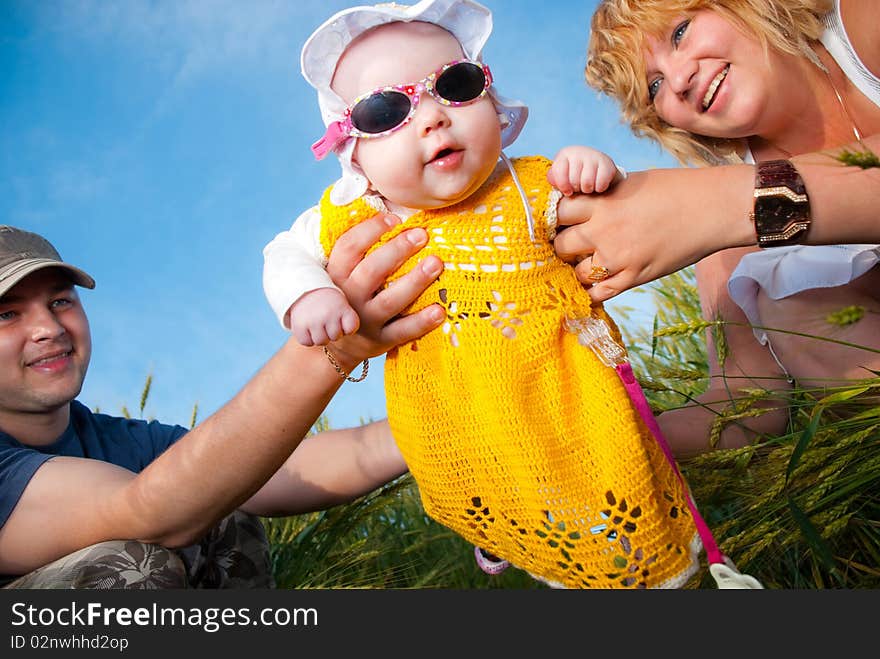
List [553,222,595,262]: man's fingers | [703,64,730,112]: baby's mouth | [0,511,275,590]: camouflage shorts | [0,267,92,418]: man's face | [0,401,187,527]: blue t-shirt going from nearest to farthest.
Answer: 1. [553,222,595,262]: man's fingers
2. [0,511,275,590]: camouflage shorts
3. [703,64,730,112]: baby's mouth
4. [0,267,92,418]: man's face
5. [0,401,187,527]: blue t-shirt

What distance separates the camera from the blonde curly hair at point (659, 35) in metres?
2.50

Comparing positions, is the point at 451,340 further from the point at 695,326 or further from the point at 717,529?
the point at 717,529

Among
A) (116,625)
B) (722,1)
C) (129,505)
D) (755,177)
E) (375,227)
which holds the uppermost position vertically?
(722,1)

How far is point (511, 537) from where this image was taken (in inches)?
72.2

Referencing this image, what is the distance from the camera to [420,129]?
1.69m

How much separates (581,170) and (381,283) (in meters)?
0.56

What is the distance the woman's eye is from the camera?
101 inches

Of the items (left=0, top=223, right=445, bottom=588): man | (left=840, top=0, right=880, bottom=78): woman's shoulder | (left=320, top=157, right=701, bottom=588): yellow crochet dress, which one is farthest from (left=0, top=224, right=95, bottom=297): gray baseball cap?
(left=840, top=0, right=880, bottom=78): woman's shoulder

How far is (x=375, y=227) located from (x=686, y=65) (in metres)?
1.34

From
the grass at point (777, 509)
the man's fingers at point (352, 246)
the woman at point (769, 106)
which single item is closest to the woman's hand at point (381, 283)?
the man's fingers at point (352, 246)

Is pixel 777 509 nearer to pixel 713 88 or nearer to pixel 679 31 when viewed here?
pixel 713 88

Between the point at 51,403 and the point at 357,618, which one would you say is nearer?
the point at 357,618

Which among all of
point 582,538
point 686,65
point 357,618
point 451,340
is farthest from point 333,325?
point 686,65

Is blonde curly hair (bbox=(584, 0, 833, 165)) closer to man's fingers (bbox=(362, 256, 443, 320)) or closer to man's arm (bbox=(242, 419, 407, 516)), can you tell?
man's fingers (bbox=(362, 256, 443, 320))
